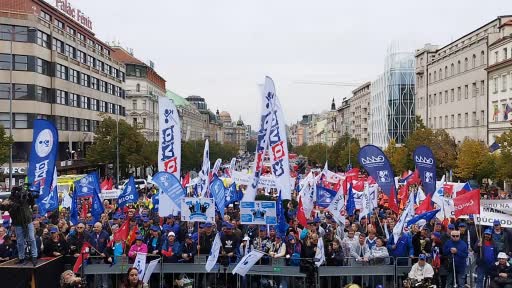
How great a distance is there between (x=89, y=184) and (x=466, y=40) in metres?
50.6

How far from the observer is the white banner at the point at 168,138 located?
1530 centimetres

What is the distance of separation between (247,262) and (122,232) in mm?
3758

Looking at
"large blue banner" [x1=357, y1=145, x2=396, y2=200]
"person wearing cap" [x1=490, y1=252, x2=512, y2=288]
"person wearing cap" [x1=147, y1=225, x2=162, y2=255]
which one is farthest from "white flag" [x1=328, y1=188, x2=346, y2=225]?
"person wearing cap" [x1=147, y1=225, x2=162, y2=255]

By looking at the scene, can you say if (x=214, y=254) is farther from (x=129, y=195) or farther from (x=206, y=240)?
(x=129, y=195)

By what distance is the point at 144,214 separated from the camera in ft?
53.8

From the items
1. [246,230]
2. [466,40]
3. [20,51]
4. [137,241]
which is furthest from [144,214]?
[466,40]

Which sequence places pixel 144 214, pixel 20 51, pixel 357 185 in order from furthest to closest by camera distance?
pixel 20 51, pixel 357 185, pixel 144 214

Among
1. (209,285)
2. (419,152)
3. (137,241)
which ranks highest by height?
(419,152)

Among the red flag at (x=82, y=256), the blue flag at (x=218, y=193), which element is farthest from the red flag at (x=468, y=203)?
the red flag at (x=82, y=256)

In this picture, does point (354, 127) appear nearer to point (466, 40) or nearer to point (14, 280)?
point (466, 40)

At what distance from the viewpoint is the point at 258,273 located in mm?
11992

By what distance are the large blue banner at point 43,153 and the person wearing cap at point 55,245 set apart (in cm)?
250

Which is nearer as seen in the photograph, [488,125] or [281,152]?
[281,152]

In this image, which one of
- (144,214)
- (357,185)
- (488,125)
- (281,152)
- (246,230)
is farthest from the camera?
(488,125)
